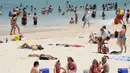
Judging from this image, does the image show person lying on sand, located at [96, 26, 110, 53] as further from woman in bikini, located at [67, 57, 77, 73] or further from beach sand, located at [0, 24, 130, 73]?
woman in bikini, located at [67, 57, 77, 73]

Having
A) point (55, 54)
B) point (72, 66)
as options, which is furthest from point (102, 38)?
point (72, 66)

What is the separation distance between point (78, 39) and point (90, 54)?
157 inches

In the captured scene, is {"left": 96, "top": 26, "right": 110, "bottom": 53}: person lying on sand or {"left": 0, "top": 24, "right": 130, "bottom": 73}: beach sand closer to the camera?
{"left": 0, "top": 24, "right": 130, "bottom": 73}: beach sand

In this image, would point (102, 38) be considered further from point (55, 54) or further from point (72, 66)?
point (72, 66)

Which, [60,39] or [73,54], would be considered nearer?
[73,54]

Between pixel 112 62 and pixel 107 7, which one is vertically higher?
pixel 107 7

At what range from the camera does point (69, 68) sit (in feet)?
34.2

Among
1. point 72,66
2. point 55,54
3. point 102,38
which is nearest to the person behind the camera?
point 72,66

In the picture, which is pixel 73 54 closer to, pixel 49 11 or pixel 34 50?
pixel 34 50

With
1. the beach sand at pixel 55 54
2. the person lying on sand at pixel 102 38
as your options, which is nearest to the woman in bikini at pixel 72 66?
the beach sand at pixel 55 54

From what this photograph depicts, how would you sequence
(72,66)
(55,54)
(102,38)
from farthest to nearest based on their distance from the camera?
(102,38)
(55,54)
(72,66)

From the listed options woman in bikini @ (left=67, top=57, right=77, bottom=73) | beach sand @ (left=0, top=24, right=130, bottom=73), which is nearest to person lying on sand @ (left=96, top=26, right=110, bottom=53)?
beach sand @ (left=0, top=24, right=130, bottom=73)

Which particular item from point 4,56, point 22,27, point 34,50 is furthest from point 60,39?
point 22,27

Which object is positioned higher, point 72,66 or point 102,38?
point 102,38
